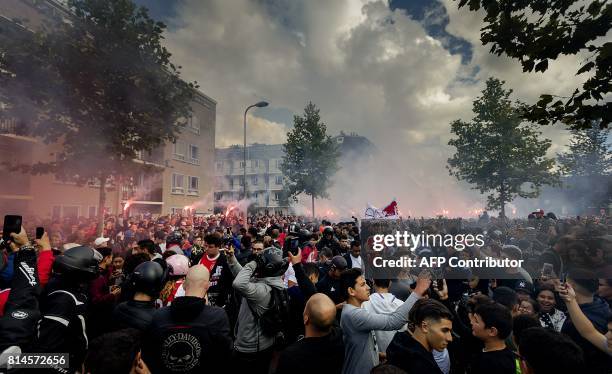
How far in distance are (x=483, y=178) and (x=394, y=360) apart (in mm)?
25580

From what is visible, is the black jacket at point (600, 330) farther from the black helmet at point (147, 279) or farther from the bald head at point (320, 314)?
the black helmet at point (147, 279)

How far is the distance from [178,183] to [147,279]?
25.8m

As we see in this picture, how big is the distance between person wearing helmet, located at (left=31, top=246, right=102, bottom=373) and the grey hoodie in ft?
4.55

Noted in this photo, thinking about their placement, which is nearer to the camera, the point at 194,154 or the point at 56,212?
the point at 56,212

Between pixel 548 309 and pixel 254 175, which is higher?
pixel 254 175

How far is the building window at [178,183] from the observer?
26111 mm

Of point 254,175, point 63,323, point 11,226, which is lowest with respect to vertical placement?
point 63,323

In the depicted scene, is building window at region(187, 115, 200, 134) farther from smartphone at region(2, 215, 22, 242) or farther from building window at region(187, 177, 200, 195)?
smartphone at region(2, 215, 22, 242)

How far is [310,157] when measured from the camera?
1238 inches

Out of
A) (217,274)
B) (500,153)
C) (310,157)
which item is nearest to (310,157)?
(310,157)

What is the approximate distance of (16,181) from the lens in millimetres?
16594

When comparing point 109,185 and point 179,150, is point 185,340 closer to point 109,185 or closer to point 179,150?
point 109,185

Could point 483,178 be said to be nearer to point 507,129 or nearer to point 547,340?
point 507,129

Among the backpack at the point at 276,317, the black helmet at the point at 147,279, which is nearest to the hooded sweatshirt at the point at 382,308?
the backpack at the point at 276,317
